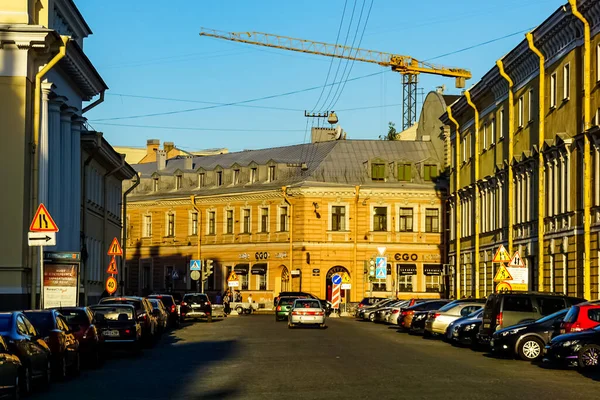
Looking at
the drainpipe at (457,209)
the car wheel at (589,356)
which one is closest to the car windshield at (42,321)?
the car wheel at (589,356)

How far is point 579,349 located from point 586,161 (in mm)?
16748

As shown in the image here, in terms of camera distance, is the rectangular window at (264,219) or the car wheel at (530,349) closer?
the car wheel at (530,349)

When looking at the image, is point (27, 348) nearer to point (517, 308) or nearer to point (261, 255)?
point (517, 308)

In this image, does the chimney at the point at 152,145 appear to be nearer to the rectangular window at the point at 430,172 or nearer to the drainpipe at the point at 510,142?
the rectangular window at the point at 430,172

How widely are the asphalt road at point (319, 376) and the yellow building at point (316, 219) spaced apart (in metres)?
48.1

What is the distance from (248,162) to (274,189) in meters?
6.65

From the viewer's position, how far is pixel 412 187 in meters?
85.1

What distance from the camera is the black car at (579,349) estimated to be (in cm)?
2356

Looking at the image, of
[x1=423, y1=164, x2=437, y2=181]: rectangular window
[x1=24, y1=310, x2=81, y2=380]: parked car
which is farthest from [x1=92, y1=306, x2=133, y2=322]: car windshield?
[x1=423, y1=164, x2=437, y2=181]: rectangular window

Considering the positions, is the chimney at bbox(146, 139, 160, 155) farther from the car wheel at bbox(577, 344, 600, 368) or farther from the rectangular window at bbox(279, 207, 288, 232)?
the car wheel at bbox(577, 344, 600, 368)

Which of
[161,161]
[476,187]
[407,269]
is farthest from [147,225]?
[476,187]

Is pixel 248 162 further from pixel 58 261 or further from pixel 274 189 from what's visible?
pixel 58 261

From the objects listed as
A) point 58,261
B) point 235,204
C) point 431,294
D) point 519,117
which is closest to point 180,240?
point 235,204

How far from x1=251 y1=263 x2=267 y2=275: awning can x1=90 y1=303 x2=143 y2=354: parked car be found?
179 feet
